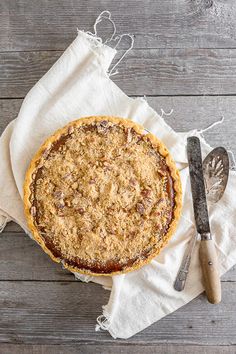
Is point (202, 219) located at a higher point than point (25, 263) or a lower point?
higher

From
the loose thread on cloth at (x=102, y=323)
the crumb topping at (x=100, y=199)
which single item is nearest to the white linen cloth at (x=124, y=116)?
the loose thread on cloth at (x=102, y=323)

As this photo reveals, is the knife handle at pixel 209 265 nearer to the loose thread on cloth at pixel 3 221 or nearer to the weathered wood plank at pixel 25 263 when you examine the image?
the weathered wood plank at pixel 25 263

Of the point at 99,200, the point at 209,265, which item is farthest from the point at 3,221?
the point at 209,265

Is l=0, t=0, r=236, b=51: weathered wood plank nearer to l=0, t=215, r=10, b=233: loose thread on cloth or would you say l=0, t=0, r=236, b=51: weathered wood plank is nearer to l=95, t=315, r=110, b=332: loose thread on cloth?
l=0, t=215, r=10, b=233: loose thread on cloth

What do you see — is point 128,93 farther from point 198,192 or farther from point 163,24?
point 198,192

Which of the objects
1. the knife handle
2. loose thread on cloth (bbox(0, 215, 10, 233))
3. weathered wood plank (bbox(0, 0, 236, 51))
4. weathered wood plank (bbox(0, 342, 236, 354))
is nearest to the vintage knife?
the knife handle

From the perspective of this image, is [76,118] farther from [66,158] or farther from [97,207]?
[97,207]

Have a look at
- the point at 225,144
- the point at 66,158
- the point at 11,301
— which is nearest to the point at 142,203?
the point at 66,158

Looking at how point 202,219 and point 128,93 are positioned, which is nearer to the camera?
point 202,219
